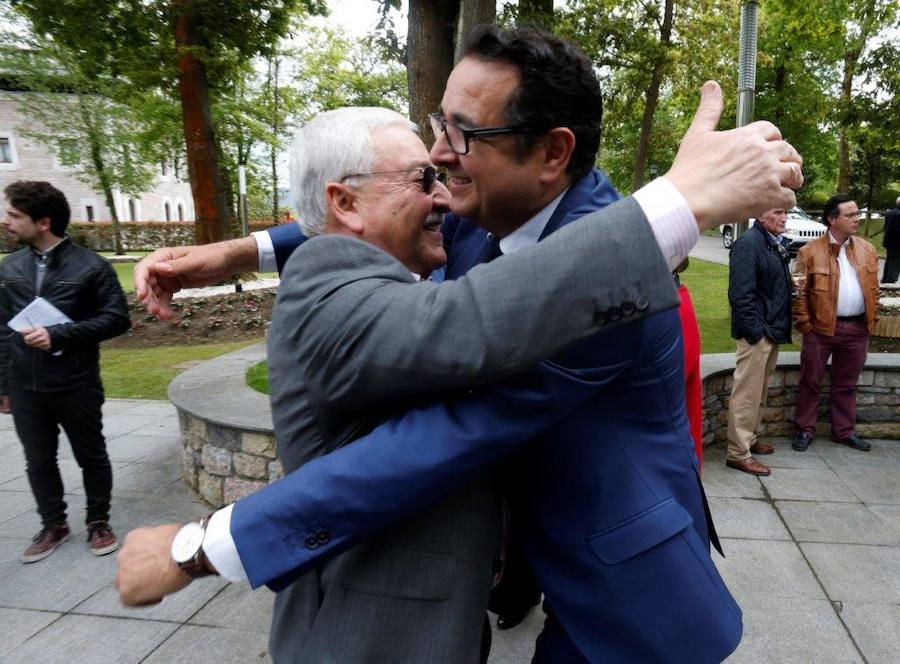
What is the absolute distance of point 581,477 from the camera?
3.96 feet

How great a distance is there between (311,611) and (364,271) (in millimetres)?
694

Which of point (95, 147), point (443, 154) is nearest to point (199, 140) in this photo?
point (443, 154)

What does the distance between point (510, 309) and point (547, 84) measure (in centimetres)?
60

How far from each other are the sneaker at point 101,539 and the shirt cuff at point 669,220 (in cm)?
425

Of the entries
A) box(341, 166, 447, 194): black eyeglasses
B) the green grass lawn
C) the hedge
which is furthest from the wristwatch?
the hedge

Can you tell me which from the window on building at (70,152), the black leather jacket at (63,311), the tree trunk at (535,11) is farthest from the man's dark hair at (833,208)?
the window on building at (70,152)

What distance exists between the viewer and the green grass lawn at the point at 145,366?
8172 mm

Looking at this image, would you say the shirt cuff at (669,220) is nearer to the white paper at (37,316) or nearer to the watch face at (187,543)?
the watch face at (187,543)

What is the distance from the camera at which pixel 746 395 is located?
5.28 m

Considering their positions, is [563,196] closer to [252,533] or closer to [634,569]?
[634,569]

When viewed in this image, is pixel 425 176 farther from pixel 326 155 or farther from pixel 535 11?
pixel 535 11

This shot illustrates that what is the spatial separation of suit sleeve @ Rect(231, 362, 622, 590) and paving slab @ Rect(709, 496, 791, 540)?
3656mm

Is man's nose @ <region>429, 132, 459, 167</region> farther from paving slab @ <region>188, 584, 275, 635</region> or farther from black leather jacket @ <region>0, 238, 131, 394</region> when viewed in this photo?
black leather jacket @ <region>0, 238, 131, 394</region>

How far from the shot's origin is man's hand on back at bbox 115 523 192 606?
1073mm
